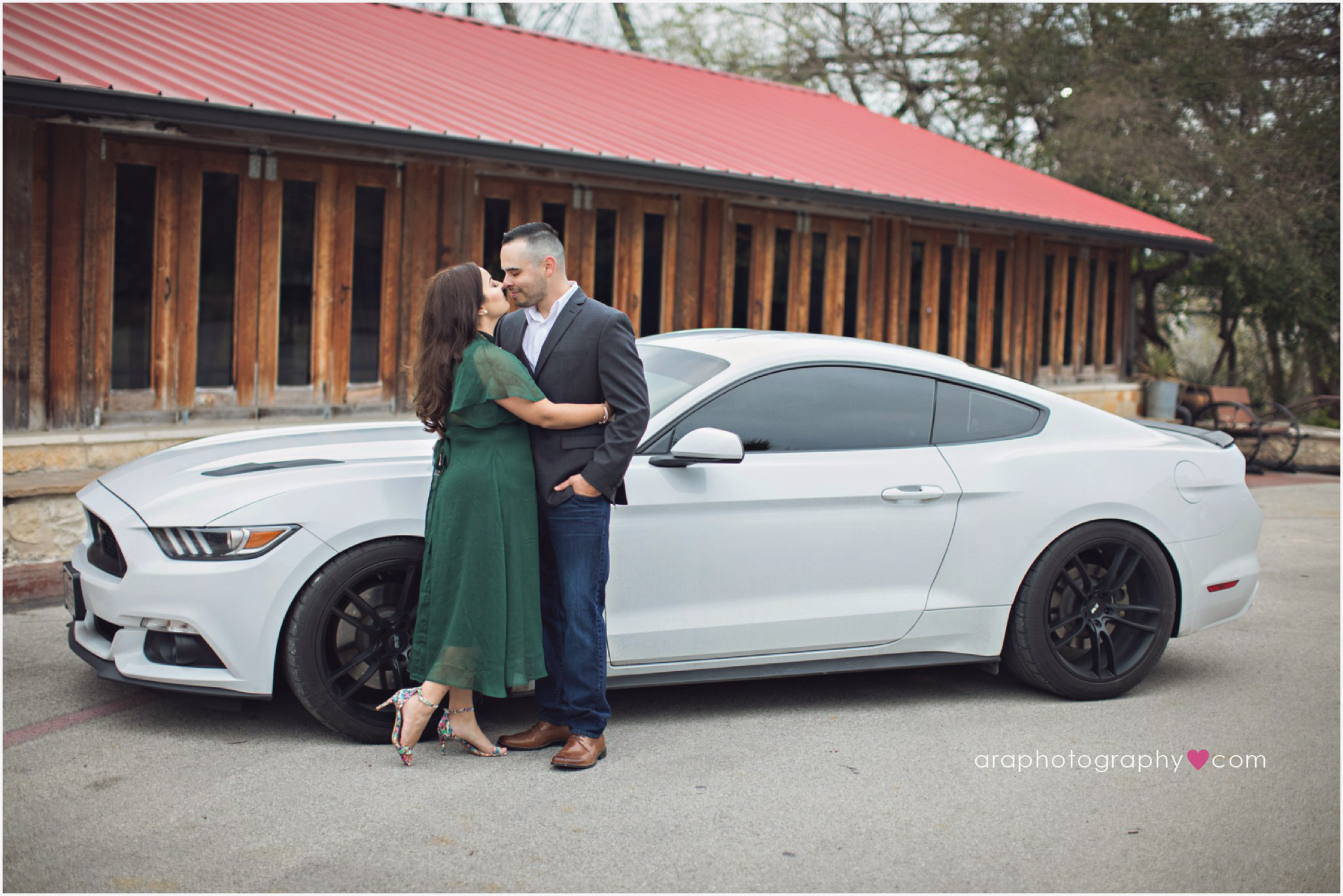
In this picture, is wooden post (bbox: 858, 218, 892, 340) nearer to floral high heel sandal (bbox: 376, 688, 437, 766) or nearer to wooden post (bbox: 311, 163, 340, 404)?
wooden post (bbox: 311, 163, 340, 404)

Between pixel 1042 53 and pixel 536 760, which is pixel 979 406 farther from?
pixel 1042 53

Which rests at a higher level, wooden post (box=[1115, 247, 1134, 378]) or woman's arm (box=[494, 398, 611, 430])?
wooden post (box=[1115, 247, 1134, 378])

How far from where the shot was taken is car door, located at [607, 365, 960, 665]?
4.21 metres

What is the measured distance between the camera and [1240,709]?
4836 millimetres

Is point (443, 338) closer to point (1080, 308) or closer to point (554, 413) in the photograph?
point (554, 413)

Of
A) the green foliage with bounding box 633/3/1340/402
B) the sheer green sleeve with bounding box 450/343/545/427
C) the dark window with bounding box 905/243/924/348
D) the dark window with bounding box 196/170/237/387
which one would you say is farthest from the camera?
the green foliage with bounding box 633/3/1340/402

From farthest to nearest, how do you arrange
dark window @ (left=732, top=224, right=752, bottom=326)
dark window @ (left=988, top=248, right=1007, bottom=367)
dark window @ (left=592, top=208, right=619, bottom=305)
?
1. dark window @ (left=988, top=248, right=1007, bottom=367)
2. dark window @ (left=732, top=224, right=752, bottom=326)
3. dark window @ (left=592, top=208, right=619, bottom=305)

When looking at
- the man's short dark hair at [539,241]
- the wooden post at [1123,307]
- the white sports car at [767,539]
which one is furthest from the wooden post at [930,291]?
the man's short dark hair at [539,241]

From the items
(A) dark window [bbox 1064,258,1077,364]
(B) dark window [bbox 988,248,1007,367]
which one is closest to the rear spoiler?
(B) dark window [bbox 988,248,1007,367]

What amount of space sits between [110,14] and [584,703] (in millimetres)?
7991

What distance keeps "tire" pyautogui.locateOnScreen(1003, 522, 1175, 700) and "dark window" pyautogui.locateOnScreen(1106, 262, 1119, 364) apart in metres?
12.4

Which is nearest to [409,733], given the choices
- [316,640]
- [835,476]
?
[316,640]

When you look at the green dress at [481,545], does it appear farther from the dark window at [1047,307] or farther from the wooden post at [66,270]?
the dark window at [1047,307]

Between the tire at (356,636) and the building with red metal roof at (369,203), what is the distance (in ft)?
14.6
